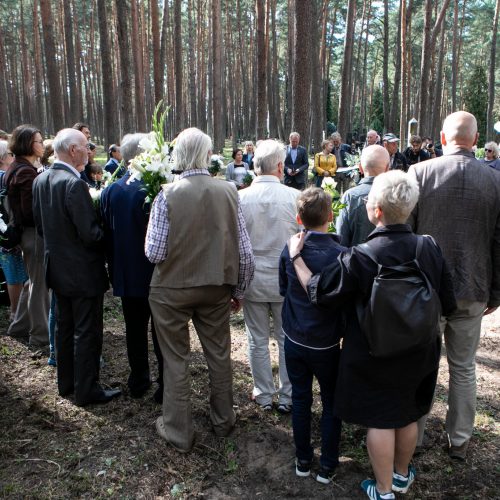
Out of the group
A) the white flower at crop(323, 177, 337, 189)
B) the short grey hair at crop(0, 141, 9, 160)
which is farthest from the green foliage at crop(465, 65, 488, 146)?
the short grey hair at crop(0, 141, 9, 160)

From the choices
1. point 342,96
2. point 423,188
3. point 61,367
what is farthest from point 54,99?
point 423,188

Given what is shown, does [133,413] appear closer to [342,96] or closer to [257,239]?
[257,239]

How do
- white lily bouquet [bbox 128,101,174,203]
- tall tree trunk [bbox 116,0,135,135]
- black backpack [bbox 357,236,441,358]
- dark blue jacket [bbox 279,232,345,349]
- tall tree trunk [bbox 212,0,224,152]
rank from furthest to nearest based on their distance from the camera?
tall tree trunk [bbox 212,0,224,152] → tall tree trunk [bbox 116,0,135,135] → white lily bouquet [bbox 128,101,174,203] → dark blue jacket [bbox 279,232,345,349] → black backpack [bbox 357,236,441,358]

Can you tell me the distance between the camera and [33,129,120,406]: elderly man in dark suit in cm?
375

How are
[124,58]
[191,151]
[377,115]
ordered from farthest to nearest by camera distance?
1. [377,115]
2. [124,58]
3. [191,151]

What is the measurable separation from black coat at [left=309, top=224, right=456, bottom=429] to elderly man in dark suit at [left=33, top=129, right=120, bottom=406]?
1913 mm

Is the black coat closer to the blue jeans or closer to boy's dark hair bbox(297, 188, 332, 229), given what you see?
the blue jeans

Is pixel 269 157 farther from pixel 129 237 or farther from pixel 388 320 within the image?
pixel 388 320

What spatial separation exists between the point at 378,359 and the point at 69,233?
2.46 metres

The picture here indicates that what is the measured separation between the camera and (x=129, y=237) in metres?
3.74

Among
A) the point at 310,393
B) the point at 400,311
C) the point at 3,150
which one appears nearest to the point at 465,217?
the point at 400,311

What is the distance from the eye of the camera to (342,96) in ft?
66.7

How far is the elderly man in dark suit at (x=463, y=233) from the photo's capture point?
10.7 feet

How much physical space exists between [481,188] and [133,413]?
3025 mm
